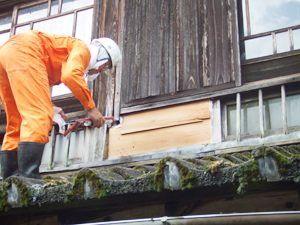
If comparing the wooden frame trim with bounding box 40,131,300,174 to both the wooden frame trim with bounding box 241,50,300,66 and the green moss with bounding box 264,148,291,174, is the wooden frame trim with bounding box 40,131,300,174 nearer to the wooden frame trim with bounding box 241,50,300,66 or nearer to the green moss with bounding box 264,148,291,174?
the wooden frame trim with bounding box 241,50,300,66

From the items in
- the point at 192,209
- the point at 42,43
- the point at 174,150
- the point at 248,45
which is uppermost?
the point at 248,45

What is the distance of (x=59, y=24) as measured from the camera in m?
7.36

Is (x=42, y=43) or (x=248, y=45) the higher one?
(x=248, y=45)

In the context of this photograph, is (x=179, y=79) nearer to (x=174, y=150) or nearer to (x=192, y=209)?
(x=174, y=150)

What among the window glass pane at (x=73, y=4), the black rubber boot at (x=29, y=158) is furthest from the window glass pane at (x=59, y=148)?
the window glass pane at (x=73, y=4)

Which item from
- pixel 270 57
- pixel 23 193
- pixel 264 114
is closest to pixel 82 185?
pixel 23 193

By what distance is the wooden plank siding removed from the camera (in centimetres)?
570

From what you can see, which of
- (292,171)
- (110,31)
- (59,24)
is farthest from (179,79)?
(292,171)

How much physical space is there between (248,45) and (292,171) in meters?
3.19

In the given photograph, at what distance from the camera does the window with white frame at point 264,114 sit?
201 inches

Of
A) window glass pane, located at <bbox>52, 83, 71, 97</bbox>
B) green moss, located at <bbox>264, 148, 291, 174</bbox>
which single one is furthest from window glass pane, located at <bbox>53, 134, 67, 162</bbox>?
green moss, located at <bbox>264, 148, 291, 174</bbox>

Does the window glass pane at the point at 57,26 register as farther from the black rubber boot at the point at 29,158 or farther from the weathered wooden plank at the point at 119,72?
the black rubber boot at the point at 29,158

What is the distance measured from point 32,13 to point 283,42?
14.5 ft

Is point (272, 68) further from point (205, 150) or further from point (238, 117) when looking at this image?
point (205, 150)
